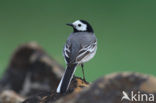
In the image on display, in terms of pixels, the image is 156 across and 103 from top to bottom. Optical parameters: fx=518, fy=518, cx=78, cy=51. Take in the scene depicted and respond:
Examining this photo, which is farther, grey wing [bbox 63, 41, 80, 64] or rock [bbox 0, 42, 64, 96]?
rock [bbox 0, 42, 64, 96]

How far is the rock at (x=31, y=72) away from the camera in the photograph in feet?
48.9

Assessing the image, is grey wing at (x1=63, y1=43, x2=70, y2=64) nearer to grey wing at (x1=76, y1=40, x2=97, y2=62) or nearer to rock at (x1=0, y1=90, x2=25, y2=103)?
grey wing at (x1=76, y1=40, x2=97, y2=62)

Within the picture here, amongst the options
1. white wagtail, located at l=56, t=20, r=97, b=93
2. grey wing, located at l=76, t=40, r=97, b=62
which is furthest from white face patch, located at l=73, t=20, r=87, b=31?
grey wing, located at l=76, t=40, r=97, b=62

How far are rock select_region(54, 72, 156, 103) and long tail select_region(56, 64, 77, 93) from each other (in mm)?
2107

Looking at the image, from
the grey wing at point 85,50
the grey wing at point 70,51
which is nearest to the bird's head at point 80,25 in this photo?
the grey wing at point 85,50

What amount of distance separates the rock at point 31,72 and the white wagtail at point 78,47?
4.57 meters

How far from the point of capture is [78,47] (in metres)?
9.30

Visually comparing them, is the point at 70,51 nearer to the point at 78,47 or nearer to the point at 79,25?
the point at 78,47

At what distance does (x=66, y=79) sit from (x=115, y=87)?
8.32ft

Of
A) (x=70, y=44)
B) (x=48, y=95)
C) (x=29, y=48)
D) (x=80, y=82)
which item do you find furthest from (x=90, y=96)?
(x=29, y=48)

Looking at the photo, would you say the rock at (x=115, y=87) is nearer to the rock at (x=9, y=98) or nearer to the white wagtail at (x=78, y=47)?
the white wagtail at (x=78, y=47)

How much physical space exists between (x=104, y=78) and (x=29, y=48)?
36.5 ft

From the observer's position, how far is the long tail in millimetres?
7679

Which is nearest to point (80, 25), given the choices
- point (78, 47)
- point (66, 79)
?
point (78, 47)
